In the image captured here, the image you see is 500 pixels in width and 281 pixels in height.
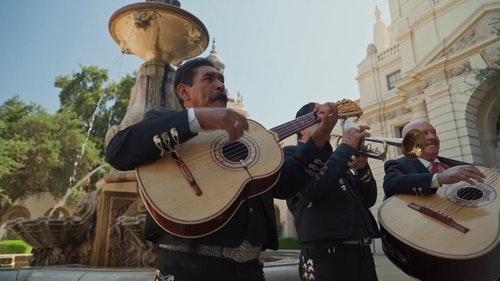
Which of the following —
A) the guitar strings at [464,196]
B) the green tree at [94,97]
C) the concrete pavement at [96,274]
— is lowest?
the concrete pavement at [96,274]

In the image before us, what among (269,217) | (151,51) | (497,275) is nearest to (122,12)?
(151,51)

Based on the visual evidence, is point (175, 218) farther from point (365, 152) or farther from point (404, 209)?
point (404, 209)

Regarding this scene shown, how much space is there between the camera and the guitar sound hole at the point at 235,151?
1606mm

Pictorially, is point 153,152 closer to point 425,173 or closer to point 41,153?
point 425,173

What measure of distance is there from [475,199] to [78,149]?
25.4 meters

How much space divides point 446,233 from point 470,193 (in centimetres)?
64

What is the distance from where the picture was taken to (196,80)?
201 cm

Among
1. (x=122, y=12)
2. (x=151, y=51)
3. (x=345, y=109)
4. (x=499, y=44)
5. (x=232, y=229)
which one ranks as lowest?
(x=232, y=229)

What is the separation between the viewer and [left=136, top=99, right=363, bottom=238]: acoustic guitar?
129cm

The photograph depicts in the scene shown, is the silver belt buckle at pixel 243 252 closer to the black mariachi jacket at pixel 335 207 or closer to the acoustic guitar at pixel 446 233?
the black mariachi jacket at pixel 335 207

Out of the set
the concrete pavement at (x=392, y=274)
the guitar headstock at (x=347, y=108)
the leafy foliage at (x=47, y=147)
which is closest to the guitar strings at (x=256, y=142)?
the guitar headstock at (x=347, y=108)

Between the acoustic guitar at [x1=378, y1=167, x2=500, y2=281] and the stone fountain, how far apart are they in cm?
119

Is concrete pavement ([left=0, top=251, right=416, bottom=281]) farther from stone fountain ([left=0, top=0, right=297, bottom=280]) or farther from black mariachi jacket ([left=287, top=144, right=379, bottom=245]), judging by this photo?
black mariachi jacket ([left=287, top=144, right=379, bottom=245])

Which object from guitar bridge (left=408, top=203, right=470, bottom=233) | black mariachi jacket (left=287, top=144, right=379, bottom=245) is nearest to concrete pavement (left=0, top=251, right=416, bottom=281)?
black mariachi jacket (left=287, top=144, right=379, bottom=245)
